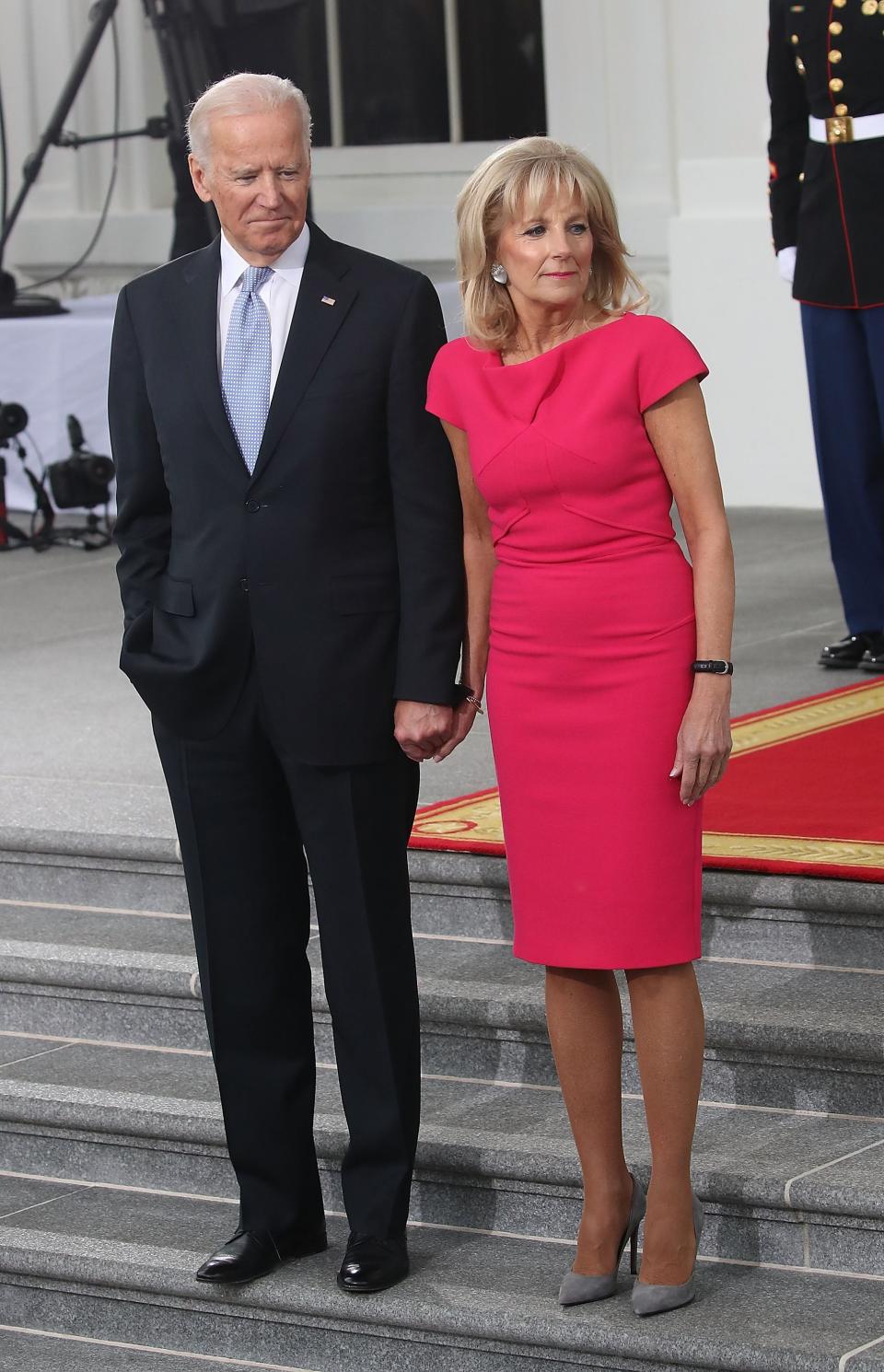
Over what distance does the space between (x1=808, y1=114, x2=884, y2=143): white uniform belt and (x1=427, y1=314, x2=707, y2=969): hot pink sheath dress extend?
247cm

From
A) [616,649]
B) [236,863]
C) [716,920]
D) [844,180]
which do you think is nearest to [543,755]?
[616,649]

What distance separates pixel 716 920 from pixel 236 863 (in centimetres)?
107

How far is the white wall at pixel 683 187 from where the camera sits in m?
7.97

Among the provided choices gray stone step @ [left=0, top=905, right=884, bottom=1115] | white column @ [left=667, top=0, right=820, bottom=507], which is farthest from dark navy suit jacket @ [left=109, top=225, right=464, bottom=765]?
white column @ [left=667, top=0, right=820, bottom=507]

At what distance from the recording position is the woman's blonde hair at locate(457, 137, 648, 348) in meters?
2.64

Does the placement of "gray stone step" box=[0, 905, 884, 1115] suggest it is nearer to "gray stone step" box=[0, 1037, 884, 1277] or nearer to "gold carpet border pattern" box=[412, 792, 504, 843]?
"gray stone step" box=[0, 1037, 884, 1277]

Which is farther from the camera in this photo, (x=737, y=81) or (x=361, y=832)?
(x=737, y=81)

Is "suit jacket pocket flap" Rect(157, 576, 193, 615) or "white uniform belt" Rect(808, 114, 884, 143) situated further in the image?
"white uniform belt" Rect(808, 114, 884, 143)

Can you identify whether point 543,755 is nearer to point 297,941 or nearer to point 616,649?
point 616,649

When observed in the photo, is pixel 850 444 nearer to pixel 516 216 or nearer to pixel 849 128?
pixel 849 128

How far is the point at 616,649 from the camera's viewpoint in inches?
106

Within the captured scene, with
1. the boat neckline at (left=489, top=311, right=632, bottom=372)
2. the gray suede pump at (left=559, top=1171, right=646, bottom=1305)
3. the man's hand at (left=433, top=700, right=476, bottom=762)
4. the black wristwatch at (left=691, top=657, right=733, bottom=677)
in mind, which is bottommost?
the gray suede pump at (left=559, top=1171, right=646, bottom=1305)

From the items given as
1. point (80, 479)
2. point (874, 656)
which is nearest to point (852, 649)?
point (874, 656)

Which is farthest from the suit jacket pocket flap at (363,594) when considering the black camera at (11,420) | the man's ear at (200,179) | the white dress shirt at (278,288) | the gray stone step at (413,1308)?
the black camera at (11,420)
